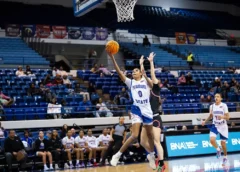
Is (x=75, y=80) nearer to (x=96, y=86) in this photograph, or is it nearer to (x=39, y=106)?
(x=96, y=86)

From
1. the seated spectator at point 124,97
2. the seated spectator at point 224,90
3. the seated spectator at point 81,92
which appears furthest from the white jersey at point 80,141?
the seated spectator at point 224,90

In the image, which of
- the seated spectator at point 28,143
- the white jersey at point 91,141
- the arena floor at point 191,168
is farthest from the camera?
the white jersey at point 91,141

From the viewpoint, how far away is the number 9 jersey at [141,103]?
8281 millimetres

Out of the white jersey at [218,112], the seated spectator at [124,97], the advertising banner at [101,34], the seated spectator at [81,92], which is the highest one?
the advertising banner at [101,34]

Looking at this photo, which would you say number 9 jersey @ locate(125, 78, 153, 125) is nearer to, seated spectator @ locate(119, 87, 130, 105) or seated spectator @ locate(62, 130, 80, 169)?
seated spectator @ locate(62, 130, 80, 169)

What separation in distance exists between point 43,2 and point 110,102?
1422cm

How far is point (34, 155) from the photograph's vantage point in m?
13.8

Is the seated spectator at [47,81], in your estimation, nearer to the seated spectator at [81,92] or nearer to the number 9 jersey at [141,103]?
A: the seated spectator at [81,92]

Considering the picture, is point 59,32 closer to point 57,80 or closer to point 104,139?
point 57,80

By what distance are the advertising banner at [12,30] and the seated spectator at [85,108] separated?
10011mm

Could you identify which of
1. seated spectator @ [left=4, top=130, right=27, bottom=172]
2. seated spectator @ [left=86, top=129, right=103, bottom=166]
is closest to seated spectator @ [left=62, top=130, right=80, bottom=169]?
seated spectator @ [left=86, top=129, right=103, bottom=166]

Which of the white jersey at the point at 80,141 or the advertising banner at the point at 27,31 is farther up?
the advertising banner at the point at 27,31

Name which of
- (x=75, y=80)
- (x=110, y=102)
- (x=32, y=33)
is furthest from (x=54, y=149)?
(x=32, y=33)

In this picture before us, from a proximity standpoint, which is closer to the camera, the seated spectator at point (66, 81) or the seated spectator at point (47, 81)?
the seated spectator at point (47, 81)
